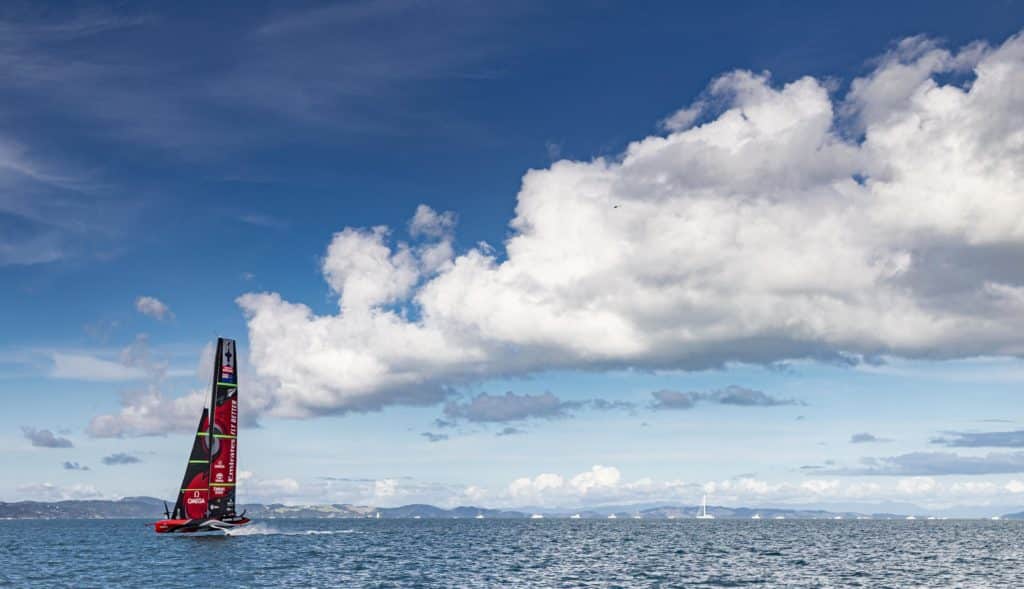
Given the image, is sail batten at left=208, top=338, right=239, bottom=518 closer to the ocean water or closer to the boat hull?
the boat hull

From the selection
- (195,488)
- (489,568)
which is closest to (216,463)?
(195,488)

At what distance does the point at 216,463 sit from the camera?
5472 inches

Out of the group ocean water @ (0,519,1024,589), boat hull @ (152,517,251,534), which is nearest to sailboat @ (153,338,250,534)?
boat hull @ (152,517,251,534)

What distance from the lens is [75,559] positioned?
4902 inches

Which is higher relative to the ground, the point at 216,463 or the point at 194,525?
the point at 216,463

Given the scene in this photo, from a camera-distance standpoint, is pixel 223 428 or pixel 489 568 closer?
pixel 489 568

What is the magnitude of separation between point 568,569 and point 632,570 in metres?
7.13

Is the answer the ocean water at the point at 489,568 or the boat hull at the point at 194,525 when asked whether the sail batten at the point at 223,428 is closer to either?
the boat hull at the point at 194,525

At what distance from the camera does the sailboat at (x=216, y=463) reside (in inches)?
5428

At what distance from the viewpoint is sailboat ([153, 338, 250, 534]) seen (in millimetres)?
137875

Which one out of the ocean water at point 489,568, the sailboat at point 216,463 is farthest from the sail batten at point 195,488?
the ocean water at point 489,568

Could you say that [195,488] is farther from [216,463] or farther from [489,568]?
[489,568]

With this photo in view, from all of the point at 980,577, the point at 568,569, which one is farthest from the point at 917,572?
the point at 568,569

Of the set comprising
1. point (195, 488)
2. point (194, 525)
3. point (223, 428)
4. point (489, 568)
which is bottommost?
point (489, 568)
